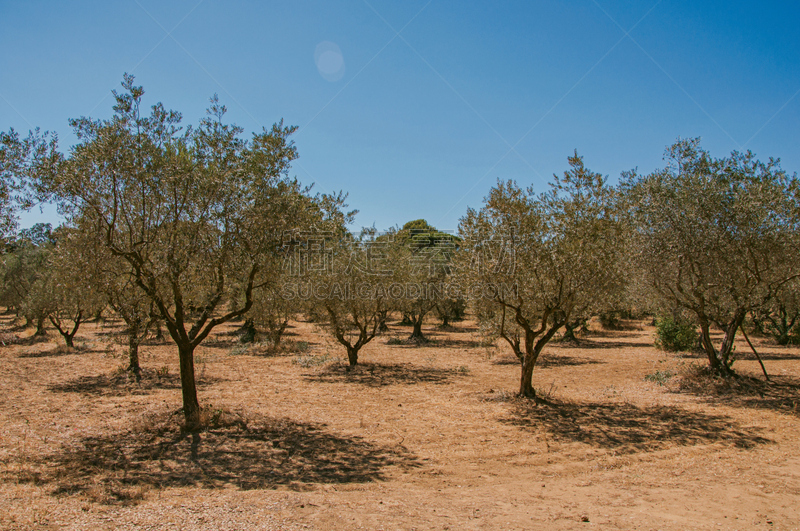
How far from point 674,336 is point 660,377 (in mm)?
8878

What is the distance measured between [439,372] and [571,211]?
445 inches

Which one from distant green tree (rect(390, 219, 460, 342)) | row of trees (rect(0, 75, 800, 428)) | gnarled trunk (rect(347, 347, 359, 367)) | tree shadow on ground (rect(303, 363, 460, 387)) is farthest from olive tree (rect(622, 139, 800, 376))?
gnarled trunk (rect(347, 347, 359, 367))

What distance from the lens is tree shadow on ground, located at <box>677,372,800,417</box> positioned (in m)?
13.7

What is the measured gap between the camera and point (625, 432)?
11.4 meters

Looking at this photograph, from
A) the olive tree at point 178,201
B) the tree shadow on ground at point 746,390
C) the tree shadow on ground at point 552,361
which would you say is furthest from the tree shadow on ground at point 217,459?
the tree shadow on ground at point 552,361

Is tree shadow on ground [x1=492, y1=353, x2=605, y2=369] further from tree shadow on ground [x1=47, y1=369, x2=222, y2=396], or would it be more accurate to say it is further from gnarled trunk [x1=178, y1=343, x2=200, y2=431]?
gnarled trunk [x1=178, y1=343, x2=200, y2=431]

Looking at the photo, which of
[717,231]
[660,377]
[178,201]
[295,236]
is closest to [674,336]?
[660,377]

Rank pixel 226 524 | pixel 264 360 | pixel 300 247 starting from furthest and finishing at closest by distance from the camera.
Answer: pixel 264 360 → pixel 300 247 → pixel 226 524

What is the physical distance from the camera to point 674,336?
25.2 m

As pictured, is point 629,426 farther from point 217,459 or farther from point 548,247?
point 217,459

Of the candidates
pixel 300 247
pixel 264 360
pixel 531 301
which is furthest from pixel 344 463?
pixel 264 360

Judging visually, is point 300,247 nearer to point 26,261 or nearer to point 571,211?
point 571,211

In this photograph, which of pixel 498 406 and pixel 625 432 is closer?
pixel 625 432

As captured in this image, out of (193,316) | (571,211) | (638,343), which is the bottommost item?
(638,343)
